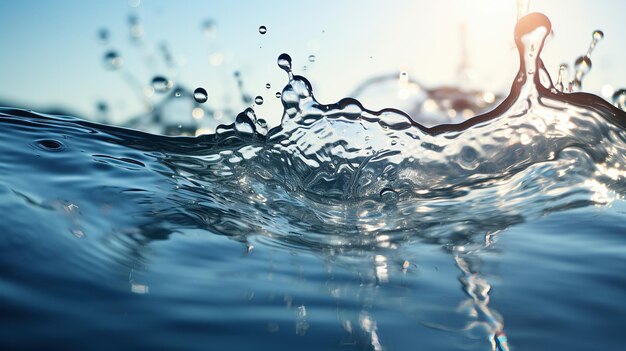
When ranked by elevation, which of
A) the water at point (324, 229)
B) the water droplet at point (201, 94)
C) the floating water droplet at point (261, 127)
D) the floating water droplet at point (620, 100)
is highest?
the water droplet at point (201, 94)

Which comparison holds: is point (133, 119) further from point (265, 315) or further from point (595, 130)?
point (265, 315)

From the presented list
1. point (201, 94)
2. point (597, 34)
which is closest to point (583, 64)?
point (597, 34)

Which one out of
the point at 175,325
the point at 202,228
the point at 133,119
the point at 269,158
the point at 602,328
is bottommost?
the point at 175,325

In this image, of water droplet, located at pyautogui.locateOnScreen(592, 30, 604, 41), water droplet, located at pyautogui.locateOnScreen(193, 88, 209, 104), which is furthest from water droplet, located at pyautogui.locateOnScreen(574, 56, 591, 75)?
water droplet, located at pyautogui.locateOnScreen(193, 88, 209, 104)

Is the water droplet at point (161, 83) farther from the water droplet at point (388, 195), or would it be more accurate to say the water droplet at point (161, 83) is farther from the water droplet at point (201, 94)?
the water droplet at point (388, 195)

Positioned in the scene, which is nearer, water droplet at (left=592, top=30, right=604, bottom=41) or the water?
the water

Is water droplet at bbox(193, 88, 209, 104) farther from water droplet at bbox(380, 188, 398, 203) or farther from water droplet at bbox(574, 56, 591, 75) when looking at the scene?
water droplet at bbox(574, 56, 591, 75)

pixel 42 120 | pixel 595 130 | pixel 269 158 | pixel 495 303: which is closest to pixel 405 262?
pixel 495 303

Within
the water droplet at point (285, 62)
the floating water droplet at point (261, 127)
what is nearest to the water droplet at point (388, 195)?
the floating water droplet at point (261, 127)
